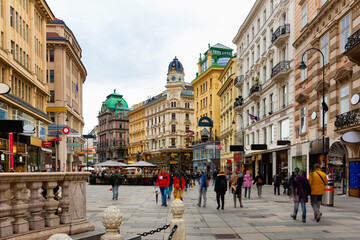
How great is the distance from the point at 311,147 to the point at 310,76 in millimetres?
4915

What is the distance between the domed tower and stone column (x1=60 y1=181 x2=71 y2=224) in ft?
285

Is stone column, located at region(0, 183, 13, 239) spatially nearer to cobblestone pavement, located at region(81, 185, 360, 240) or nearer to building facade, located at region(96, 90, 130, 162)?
cobblestone pavement, located at region(81, 185, 360, 240)

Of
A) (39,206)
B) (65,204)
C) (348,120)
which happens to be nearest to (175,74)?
(348,120)

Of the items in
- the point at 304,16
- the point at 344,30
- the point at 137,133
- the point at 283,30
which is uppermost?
the point at 304,16

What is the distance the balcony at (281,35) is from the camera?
32969mm

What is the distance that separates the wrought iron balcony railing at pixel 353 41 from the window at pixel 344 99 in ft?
8.55

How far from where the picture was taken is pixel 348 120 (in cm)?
2078

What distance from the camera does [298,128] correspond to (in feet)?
99.8

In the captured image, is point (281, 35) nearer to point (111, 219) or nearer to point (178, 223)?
point (178, 223)

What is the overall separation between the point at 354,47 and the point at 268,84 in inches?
731

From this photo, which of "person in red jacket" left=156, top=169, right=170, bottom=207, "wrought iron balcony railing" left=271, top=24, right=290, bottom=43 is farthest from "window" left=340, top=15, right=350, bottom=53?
"person in red jacket" left=156, top=169, right=170, bottom=207

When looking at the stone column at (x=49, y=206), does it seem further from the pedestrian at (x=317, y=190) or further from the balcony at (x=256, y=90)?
the balcony at (x=256, y=90)

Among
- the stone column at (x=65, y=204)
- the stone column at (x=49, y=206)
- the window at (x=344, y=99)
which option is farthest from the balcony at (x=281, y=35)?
the stone column at (x=49, y=206)

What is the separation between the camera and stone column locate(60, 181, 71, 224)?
6.08 meters
